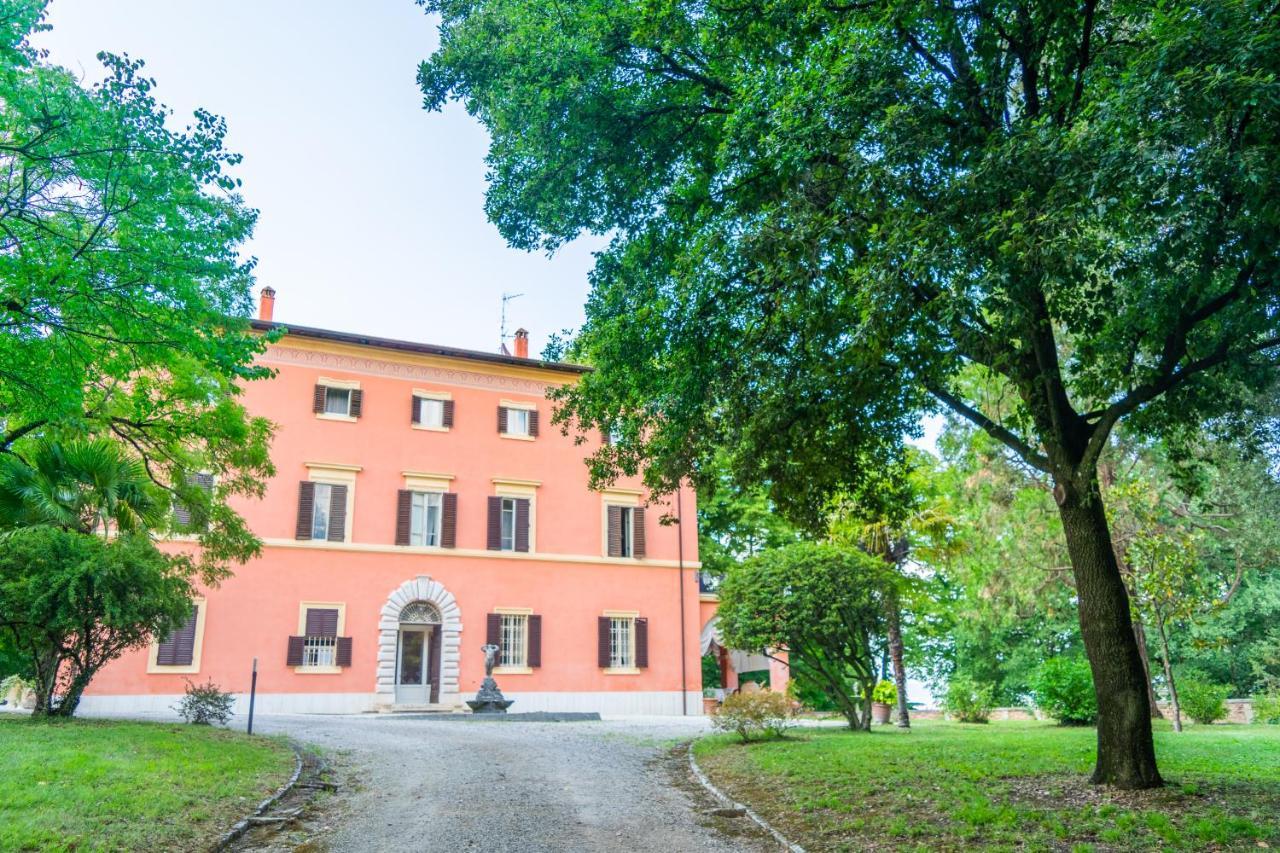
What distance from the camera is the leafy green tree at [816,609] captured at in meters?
14.5

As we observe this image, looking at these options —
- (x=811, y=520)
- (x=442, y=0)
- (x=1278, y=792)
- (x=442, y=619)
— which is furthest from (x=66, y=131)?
(x=442, y=619)

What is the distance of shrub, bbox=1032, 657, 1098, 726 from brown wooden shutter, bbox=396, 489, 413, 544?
15903 mm

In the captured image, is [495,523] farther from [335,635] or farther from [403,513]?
[335,635]

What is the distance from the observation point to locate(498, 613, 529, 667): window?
25031 mm

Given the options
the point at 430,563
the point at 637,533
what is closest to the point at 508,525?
the point at 430,563

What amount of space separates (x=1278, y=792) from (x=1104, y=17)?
655 centimetres

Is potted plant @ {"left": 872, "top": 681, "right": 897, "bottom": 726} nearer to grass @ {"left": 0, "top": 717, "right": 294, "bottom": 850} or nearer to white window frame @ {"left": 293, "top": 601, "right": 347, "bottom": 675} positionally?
white window frame @ {"left": 293, "top": 601, "right": 347, "bottom": 675}

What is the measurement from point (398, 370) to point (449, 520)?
4406mm

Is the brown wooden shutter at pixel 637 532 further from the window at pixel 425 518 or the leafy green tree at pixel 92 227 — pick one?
the leafy green tree at pixel 92 227

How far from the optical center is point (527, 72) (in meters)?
10.1

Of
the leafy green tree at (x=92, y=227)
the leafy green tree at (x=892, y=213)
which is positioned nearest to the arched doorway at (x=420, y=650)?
the leafy green tree at (x=892, y=213)

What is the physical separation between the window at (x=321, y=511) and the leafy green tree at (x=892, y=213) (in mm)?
15033

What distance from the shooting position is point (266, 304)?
2645 cm

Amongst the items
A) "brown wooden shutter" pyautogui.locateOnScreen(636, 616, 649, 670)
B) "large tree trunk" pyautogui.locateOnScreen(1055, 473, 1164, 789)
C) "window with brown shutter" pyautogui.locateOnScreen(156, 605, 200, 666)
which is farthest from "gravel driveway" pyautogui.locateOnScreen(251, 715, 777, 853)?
"brown wooden shutter" pyautogui.locateOnScreen(636, 616, 649, 670)
